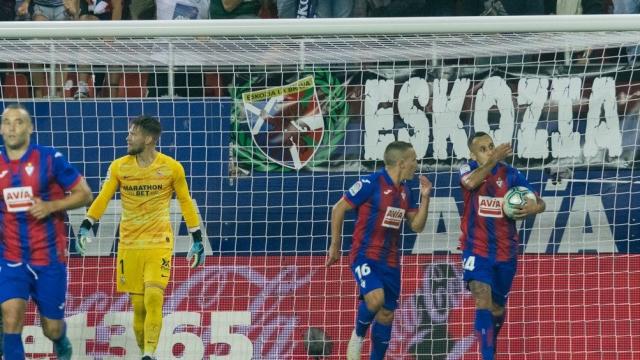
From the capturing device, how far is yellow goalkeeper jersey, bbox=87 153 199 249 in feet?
33.9

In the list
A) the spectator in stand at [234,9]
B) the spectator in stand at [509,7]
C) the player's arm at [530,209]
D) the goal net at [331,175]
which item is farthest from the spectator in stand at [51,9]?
the player's arm at [530,209]

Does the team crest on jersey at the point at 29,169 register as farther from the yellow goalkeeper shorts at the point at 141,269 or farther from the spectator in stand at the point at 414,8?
the spectator in stand at the point at 414,8

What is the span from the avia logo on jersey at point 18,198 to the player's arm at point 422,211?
2911mm

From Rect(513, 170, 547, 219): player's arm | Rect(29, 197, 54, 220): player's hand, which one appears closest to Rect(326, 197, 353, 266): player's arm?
Rect(513, 170, 547, 219): player's arm

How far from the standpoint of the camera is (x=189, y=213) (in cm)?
1037

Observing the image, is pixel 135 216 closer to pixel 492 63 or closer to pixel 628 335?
pixel 492 63

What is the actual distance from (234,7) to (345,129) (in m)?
1.63

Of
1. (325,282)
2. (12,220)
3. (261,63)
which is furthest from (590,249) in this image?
(12,220)

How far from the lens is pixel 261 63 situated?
10.7 m

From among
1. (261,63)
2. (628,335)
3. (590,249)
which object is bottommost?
(628,335)

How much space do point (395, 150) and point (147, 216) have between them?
6.59 feet

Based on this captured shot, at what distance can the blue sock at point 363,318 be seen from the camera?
10.4 meters

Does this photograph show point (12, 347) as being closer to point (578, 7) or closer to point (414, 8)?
point (414, 8)

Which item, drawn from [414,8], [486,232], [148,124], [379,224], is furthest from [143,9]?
[486,232]
